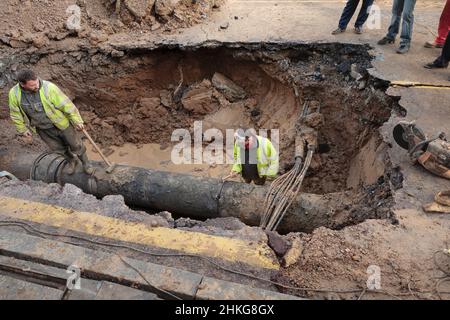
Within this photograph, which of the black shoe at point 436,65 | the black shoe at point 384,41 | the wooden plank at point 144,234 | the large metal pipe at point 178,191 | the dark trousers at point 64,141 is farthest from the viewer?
the black shoe at point 384,41

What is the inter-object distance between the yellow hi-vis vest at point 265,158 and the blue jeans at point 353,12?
2.98 meters

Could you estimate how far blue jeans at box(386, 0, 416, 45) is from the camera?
5.43 meters

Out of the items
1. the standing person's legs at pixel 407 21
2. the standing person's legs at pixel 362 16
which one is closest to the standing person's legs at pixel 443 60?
the standing person's legs at pixel 407 21

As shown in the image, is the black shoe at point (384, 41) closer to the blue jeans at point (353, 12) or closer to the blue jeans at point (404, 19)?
the blue jeans at point (404, 19)

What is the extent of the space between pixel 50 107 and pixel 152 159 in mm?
2978

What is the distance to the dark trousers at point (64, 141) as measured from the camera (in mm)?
4805

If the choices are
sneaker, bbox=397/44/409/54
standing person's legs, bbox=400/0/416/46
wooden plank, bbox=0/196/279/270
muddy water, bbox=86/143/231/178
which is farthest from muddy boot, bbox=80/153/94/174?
standing person's legs, bbox=400/0/416/46

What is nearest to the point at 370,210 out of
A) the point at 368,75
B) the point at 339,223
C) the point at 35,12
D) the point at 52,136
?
the point at 339,223

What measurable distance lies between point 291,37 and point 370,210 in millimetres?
3640

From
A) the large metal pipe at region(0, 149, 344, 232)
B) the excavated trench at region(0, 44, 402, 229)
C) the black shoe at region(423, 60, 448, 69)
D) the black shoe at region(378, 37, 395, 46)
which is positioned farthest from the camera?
the black shoe at region(378, 37, 395, 46)

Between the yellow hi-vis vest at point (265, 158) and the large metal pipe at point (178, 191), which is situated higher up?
the yellow hi-vis vest at point (265, 158)

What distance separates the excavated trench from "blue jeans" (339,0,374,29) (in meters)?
0.63

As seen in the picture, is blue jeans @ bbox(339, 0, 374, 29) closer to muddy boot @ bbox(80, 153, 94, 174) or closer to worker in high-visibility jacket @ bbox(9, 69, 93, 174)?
worker in high-visibility jacket @ bbox(9, 69, 93, 174)
